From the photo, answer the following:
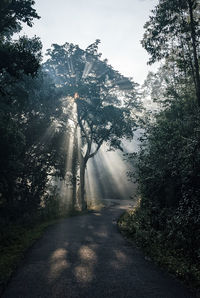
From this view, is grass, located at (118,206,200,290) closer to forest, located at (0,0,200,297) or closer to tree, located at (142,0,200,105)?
forest, located at (0,0,200,297)

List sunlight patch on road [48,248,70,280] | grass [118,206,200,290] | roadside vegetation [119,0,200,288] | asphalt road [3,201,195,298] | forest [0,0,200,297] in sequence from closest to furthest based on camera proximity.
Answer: asphalt road [3,201,195,298] < grass [118,206,200,290] < sunlight patch on road [48,248,70,280] < roadside vegetation [119,0,200,288] < forest [0,0,200,297]

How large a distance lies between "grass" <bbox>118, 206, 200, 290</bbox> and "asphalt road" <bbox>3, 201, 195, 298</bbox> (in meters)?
0.32

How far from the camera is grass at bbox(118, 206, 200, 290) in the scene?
644 centimetres

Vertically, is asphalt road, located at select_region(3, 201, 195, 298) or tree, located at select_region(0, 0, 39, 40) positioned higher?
tree, located at select_region(0, 0, 39, 40)

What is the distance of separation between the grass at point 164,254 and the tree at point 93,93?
1553 centimetres

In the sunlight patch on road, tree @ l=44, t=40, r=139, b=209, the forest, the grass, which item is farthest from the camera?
tree @ l=44, t=40, r=139, b=209

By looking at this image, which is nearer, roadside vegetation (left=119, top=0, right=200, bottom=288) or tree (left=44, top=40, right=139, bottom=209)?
roadside vegetation (left=119, top=0, right=200, bottom=288)

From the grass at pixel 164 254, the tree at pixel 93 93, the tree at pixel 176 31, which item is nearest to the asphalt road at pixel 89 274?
the grass at pixel 164 254

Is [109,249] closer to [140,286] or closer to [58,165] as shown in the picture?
[140,286]

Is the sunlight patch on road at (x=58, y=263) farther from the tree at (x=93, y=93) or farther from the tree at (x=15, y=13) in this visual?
the tree at (x=93, y=93)

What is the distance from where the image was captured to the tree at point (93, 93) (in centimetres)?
2797

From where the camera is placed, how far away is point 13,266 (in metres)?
7.07

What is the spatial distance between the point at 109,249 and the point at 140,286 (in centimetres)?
363

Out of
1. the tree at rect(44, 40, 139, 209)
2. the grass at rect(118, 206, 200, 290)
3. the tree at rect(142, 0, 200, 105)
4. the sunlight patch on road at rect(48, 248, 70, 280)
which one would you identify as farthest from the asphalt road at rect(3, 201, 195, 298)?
the tree at rect(44, 40, 139, 209)
